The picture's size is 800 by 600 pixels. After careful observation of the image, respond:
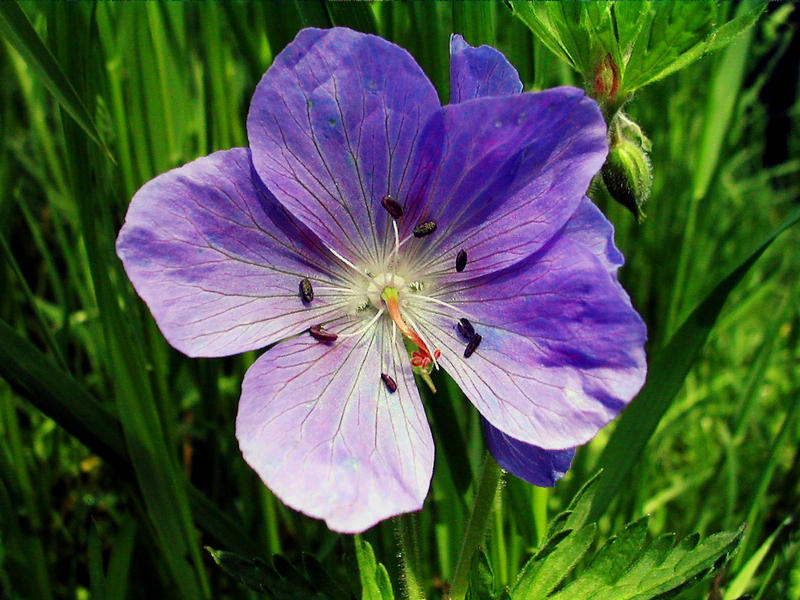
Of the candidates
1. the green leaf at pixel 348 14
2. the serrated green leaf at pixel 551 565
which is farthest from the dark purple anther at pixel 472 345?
the green leaf at pixel 348 14

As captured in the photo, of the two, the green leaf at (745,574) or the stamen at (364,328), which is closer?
the stamen at (364,328)

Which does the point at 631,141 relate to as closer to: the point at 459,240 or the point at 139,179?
the point at 459,240

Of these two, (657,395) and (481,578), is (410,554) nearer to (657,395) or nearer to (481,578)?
(481,578)

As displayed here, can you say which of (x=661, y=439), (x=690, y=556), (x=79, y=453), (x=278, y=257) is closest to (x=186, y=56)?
(x=79, y=453)

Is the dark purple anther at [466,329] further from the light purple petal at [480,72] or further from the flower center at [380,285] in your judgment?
the light purple petal at [480,72]

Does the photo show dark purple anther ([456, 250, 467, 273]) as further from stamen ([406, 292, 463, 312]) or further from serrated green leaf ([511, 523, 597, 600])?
serrated green leaf ([511, 523, 597, 600])

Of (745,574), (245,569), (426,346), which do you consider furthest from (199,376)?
(745,574)
